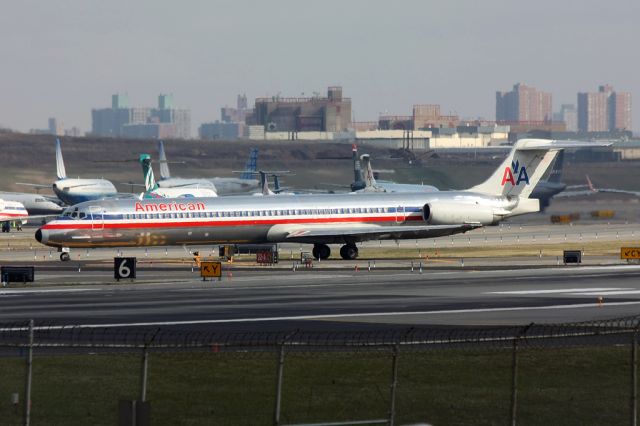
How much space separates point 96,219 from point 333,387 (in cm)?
4329

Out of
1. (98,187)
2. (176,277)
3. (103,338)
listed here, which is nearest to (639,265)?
(176,277)

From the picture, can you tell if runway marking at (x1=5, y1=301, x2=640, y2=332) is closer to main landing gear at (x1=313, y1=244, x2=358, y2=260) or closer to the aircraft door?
main landing gear at (x1=313, y1=244, x2=358, y2=260)

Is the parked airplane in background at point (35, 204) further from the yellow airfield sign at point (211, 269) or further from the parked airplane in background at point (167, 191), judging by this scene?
the yellow airfield sign at point (211, 269)

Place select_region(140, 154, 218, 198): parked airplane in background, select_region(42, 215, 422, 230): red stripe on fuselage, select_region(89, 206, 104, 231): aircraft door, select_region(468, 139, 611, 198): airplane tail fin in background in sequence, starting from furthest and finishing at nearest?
select_region(140, 154, 218, 198): parked airplane in background < select_region(468, 139, 611, 198): airplane tail fin in background < select_region(89, 206, 104, 231): aircraft door < select_region(42, 215, 422, 230): red stripe on fuselage

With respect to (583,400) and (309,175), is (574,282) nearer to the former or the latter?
(583,400)

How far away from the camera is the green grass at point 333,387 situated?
23.6 m

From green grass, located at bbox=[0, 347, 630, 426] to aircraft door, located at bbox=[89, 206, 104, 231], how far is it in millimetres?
36921

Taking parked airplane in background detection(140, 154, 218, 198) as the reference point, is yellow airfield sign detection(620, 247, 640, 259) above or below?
below

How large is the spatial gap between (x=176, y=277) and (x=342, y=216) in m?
14.3

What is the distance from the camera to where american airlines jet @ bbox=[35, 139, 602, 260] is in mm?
68125

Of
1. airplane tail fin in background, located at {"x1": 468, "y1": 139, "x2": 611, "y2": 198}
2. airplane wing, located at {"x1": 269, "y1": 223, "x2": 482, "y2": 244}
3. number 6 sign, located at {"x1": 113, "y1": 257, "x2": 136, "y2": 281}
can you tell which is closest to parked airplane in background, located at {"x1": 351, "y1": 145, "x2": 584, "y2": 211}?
airplane tail fin in background, located at {"x1": 468, "y1": 139, "x2": 611, "y2": 198}

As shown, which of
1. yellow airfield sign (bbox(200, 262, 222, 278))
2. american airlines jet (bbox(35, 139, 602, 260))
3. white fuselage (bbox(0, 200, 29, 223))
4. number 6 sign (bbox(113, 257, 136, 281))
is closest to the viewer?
yellow airfield sign (bbox(200, 262, 222, 278))

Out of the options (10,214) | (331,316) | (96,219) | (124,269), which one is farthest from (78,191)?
(331,316)

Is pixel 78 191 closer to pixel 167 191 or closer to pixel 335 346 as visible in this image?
pixel 167 191
